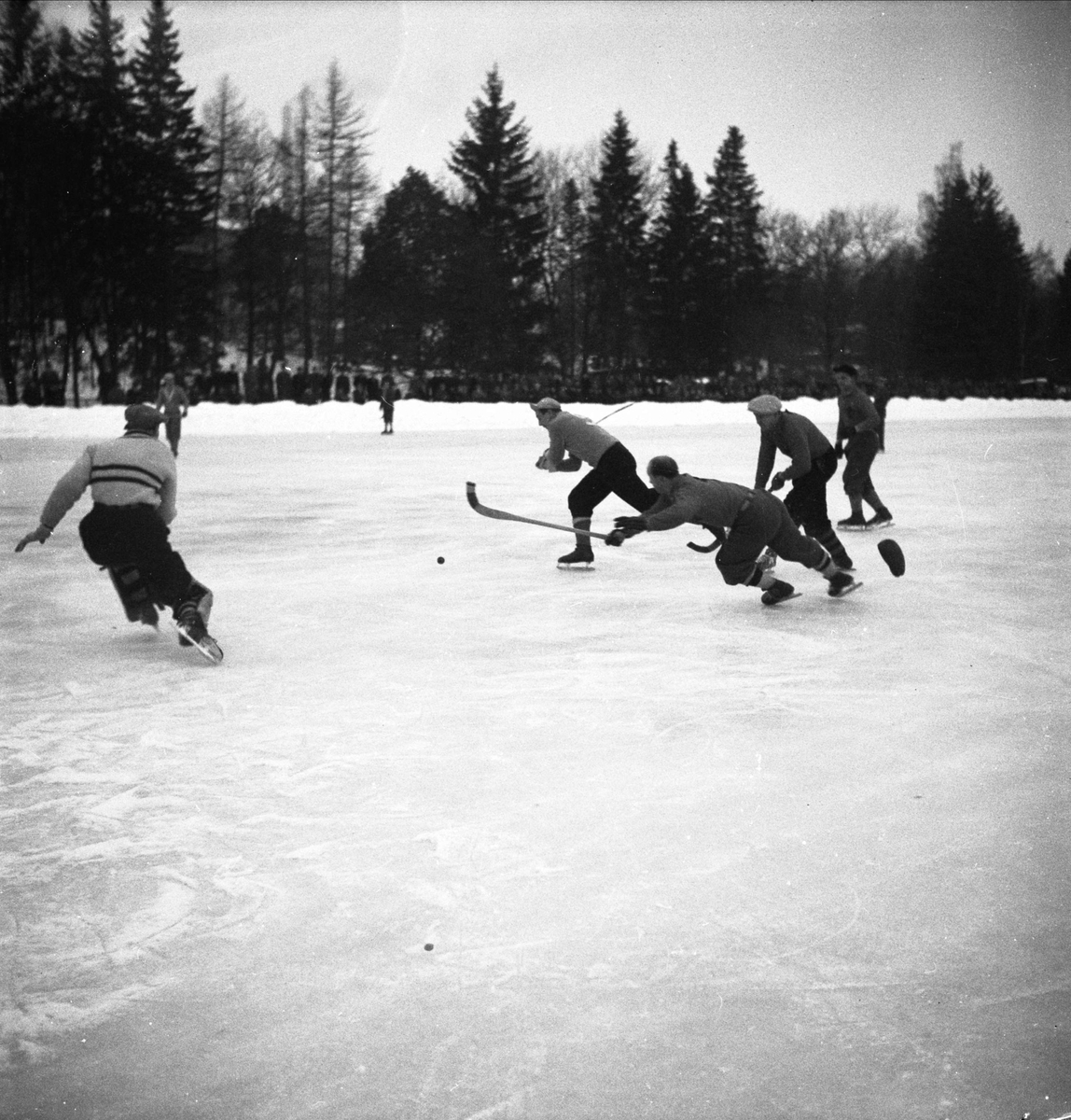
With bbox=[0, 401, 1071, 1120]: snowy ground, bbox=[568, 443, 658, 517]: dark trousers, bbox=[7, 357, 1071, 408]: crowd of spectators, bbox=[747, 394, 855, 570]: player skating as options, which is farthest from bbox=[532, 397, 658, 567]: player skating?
bbox=[7, 357, 1071, 408]: crowd of spectators

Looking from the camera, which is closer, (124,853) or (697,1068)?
(697,1068)

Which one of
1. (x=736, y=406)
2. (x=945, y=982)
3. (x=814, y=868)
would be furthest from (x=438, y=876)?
(x=736, y=406)

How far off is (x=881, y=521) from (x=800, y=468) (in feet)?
8.95

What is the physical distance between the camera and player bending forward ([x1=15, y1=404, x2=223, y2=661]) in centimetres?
581

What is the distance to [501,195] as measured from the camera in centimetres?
4659

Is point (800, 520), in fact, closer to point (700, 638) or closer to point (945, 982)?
point (700, 638)

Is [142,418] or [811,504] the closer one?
[142,418]

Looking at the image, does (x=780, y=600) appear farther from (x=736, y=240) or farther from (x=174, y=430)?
(x=736, y=240)

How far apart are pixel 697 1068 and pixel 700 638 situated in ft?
13.1

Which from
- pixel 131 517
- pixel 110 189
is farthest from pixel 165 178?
pixel 131 517

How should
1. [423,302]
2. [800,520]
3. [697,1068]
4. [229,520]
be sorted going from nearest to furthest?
[697,1068] → [800,520] → [229,520] → [423,302]

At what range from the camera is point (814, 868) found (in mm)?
3207

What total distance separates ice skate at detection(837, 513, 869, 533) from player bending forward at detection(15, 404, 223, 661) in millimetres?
5959

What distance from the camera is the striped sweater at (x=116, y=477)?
5844 mm
